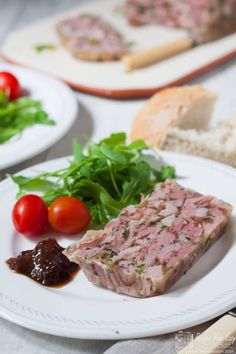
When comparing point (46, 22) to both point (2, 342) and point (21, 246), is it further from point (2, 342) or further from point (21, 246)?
point (2, 342)

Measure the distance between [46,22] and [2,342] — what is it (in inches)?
192

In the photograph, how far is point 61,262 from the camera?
3.43 metres

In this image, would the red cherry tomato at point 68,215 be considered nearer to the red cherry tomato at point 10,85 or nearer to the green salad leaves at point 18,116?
the green salad leaves at point 18,116

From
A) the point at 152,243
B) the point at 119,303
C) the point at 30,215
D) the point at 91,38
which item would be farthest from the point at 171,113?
the point at 91,38

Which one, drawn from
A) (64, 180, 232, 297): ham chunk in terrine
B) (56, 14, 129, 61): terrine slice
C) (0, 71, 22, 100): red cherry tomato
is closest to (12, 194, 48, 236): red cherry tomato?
(64, 180, 232, 297): ham chunk in terrine

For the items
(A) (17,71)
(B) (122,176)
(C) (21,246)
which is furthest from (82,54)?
(C) (21,246)

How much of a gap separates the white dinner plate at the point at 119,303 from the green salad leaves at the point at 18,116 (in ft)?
5.25

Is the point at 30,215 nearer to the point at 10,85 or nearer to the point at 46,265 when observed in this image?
the point at 46,265

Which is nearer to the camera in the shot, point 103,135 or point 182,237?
point 182,237

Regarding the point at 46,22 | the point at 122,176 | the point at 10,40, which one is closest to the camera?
the point at 122,176

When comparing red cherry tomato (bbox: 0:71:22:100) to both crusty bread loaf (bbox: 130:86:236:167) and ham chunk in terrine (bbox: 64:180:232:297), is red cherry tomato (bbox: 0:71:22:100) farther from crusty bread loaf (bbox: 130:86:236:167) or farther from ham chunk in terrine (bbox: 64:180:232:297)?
ham chunk in terrine (bbox: 64:180:232:297)

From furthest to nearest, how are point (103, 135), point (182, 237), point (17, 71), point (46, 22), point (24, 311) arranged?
point (46, 22) → point (17, 71) → point (103, 135) → point (182, 237) → point (24, 311)

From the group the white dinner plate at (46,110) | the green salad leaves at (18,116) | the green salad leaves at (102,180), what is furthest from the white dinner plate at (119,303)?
the green salad leaves at (18,116)

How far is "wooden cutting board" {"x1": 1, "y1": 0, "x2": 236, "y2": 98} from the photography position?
5.88m
